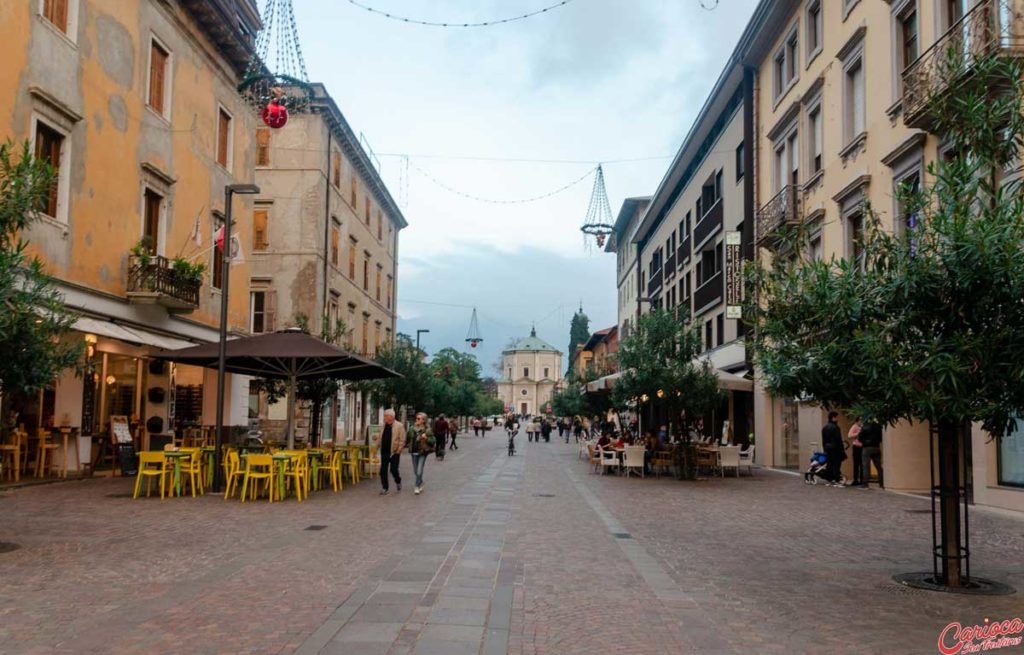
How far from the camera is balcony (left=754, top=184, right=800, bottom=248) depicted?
78.7ft

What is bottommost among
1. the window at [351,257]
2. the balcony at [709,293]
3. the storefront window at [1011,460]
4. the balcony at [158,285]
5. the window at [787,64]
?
the storefront window at [1011,460]

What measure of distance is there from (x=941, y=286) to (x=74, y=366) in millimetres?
9288

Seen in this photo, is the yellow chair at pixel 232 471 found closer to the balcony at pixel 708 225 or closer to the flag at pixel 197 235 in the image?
the flag at pixel 197 235

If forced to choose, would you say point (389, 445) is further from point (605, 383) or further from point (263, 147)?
point (263, 147)

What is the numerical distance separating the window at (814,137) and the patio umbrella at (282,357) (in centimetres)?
1343

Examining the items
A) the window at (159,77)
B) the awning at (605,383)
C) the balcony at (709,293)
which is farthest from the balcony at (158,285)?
the balcony at (709,293)

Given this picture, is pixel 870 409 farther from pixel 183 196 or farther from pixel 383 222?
pixel 383 222

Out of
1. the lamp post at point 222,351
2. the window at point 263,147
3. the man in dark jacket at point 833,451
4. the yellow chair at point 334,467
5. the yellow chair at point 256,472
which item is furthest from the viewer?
the window at point 263,147

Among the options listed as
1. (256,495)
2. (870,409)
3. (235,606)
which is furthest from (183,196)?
(870,409)

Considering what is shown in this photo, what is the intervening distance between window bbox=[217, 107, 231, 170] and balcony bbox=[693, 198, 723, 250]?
18107 millimetres

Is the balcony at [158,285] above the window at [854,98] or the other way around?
the other way around

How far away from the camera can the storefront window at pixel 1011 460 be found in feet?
46.1

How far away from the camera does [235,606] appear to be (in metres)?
6.81

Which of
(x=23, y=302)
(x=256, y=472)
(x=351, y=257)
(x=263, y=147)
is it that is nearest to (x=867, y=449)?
(x=256, y=472)
